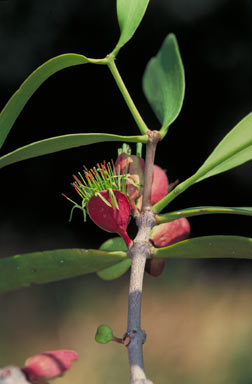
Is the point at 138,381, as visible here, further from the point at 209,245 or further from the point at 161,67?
the point at 161,67

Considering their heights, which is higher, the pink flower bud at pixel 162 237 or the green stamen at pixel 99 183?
the green stamen at pixel 99 183

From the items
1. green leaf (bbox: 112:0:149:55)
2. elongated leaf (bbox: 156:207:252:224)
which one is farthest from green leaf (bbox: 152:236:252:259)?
green leaf (bbox: 112:0:149:55)

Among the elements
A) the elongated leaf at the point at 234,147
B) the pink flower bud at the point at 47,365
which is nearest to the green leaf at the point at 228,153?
the elongated leaf at the point at 234,147

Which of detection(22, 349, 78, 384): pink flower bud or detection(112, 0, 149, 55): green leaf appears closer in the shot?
detection(22, 349, 78, 384): pink flower bud

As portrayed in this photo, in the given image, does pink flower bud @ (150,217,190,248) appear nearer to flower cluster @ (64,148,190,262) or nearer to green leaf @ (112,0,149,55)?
flower cluster @ (64,148,190,262)

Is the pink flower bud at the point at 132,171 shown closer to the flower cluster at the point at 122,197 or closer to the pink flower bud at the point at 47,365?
the flower cluster at the point at 122,197

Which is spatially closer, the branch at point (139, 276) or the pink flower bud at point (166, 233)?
the branch at point (139, 276)

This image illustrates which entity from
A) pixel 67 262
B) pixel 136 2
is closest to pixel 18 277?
pixel 67 262

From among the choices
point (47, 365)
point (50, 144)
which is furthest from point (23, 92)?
point (47, 365)
